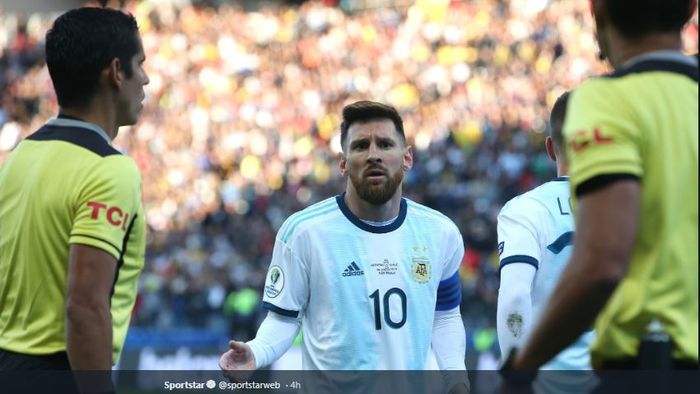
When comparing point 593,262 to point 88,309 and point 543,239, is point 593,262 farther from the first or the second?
point 543,239

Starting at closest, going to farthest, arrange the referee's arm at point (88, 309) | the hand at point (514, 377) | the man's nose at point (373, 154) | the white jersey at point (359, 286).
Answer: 1. the hand at point (514, 377)
2. the referee's arm at point (88, 309)
3. the white jersey at point (359, 286)
4. the man's nose at point (373, 154)

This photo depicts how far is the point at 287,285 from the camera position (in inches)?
239

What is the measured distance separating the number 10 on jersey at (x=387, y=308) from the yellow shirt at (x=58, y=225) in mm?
2037

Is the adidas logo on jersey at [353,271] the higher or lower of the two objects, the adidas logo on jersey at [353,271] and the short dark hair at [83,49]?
the lower

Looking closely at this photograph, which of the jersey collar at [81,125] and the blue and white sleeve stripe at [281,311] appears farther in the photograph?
the blue and white sleeve stripe at [281,311]

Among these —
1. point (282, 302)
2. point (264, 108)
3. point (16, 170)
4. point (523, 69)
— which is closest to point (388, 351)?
point (282, 302)

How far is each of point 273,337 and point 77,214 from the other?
2.25 metres

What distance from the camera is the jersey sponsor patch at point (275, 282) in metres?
6.08

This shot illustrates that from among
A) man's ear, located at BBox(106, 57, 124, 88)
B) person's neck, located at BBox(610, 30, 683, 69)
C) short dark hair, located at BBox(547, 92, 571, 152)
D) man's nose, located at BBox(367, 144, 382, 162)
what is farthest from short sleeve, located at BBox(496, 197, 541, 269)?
person's neck, located at BBox(610, 30, 683, 69)

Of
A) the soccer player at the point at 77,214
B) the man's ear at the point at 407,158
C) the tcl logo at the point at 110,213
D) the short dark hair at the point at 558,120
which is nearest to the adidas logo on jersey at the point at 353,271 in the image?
the man's ear at the point at 407,158

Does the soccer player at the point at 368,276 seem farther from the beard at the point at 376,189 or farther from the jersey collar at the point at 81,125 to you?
the jersey collar at the point at 81,125

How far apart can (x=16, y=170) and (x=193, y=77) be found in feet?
87.9

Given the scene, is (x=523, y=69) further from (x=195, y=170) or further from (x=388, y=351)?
(x=388, y=351)

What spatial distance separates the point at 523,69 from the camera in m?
25.8
